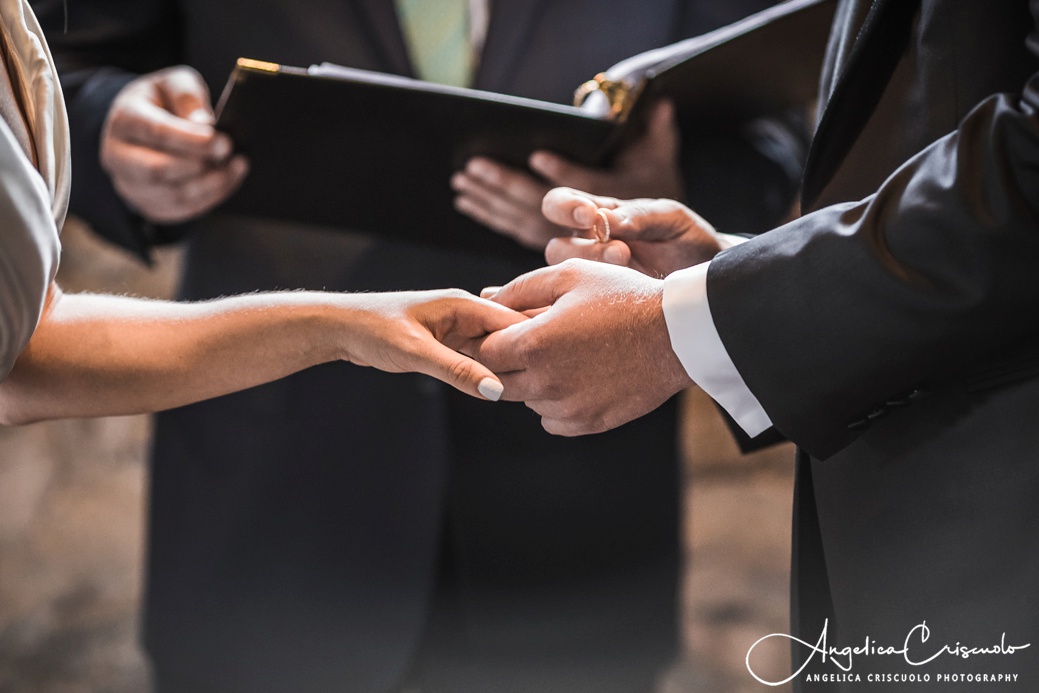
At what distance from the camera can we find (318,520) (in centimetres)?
154

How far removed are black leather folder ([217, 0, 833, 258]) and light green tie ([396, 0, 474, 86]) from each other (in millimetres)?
283

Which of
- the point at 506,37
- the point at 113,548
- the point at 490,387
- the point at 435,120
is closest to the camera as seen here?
the point at 490,387

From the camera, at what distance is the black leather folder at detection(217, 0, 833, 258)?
111cm

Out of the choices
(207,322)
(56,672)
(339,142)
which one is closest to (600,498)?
(339,142)

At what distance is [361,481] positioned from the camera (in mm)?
1535

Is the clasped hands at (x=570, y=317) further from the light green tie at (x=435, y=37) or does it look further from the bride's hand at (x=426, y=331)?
the light green tie at (x=435, y=37)

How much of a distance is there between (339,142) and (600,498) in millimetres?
768

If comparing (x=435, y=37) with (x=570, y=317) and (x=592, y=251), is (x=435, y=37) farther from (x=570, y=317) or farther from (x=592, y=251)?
(x=570, y=317)

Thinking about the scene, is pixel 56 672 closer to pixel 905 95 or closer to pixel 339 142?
pixel 339 142

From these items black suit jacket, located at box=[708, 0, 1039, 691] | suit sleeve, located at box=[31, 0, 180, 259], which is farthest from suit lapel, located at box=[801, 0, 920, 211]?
suit sleeve, located at box=[31, 0, 180, 259]

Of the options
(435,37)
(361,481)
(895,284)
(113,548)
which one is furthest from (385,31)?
(113,548)

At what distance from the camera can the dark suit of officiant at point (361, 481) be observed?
1500mm

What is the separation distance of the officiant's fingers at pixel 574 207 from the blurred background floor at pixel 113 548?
1803 mm

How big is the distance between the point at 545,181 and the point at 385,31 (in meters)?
0.42
